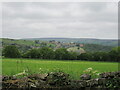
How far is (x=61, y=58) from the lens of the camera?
560cm

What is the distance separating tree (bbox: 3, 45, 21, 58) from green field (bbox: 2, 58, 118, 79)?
0.51ft

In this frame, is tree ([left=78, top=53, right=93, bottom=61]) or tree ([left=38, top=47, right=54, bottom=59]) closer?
tree ([left=38, top=47, right=54, bottom=59])

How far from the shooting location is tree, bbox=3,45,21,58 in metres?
5.38

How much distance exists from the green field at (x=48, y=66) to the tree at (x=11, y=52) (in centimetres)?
16

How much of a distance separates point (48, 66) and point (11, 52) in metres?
1.18

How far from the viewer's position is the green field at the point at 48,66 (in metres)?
5.39

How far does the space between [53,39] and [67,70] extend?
1063 millimetres

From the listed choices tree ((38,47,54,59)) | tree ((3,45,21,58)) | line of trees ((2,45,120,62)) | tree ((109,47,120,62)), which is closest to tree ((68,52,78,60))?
line of trees ((2,45,120,62))

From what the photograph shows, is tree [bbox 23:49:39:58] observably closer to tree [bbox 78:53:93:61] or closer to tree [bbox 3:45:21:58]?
tree [bbox 3:45:21:58]

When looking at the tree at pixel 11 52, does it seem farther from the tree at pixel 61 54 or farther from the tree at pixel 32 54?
the tree at pixel 61 54

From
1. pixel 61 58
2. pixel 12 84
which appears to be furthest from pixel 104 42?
pixel 12 84

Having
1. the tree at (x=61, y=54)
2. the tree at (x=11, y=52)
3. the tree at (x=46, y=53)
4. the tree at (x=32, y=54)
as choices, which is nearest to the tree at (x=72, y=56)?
the tree at (x=61, y=54)

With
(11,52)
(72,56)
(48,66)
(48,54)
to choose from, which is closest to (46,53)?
(48,54)

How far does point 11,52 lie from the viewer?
18.1 ft
